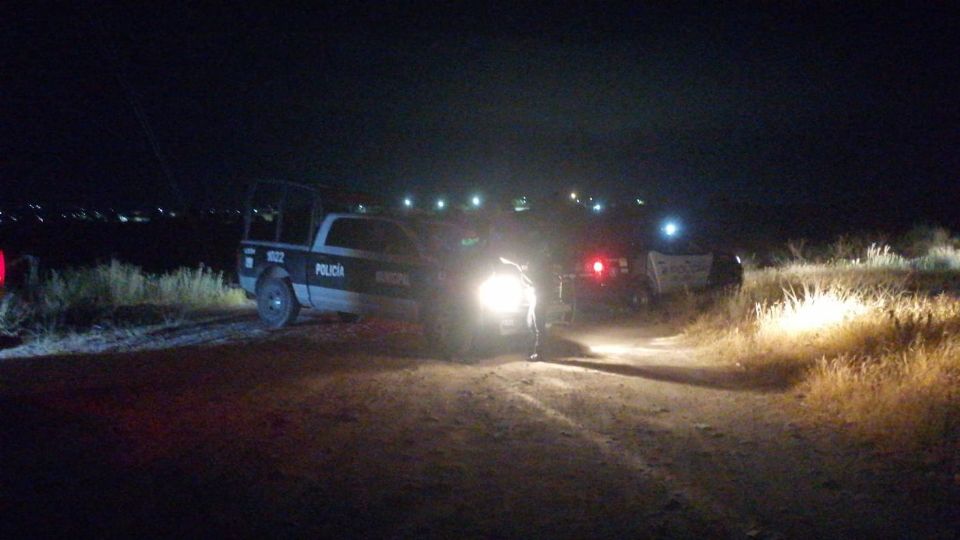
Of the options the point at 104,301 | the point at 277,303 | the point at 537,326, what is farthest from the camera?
the point at 104,301

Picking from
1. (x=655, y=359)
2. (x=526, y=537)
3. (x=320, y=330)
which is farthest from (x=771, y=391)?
(x=320, y=330)

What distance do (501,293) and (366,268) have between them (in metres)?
2.14

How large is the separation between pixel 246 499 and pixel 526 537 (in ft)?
6.19

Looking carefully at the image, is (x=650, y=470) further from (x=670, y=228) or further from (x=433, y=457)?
(x=670, y=228)

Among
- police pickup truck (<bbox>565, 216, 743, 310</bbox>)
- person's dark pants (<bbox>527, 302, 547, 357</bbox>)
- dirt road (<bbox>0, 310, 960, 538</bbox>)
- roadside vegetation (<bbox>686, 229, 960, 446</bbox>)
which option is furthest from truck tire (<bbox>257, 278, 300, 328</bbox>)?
roadside vegetation (<bbox>686, 229, 960, 446</bbox>)

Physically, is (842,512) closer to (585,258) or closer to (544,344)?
(544,344)

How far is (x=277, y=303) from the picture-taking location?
43.9ft

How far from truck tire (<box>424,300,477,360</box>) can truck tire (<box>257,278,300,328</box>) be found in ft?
9.50

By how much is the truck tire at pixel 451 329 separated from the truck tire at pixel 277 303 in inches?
114

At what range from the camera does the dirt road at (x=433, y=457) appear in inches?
211

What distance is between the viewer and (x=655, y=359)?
11.1 m

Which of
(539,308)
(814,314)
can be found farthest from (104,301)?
(814,314)

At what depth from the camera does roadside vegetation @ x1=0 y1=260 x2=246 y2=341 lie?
551 inches

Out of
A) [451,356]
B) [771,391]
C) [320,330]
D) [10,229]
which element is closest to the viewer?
[771,391]
